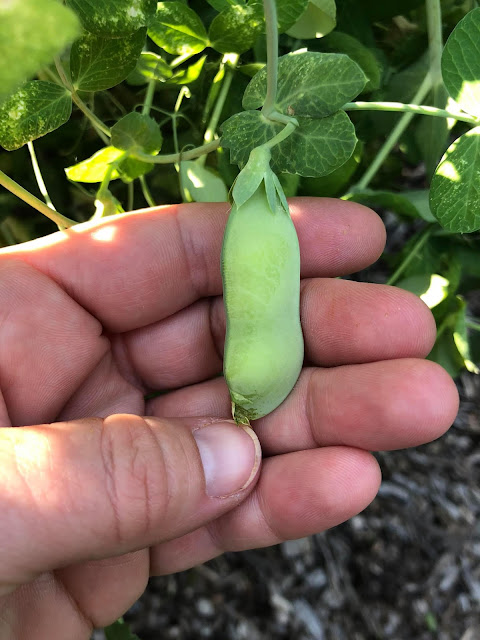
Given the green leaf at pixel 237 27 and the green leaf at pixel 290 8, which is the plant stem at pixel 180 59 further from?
the green leaf at pixel 290 8

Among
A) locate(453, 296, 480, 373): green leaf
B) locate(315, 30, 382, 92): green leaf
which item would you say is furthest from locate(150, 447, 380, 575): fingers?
locate(315, 30, 382, 92): green leaf

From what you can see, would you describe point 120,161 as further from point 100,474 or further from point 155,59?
point 100,474

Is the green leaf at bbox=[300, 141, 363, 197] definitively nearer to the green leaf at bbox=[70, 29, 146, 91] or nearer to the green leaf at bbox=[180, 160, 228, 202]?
the green leaf at bbox=[180, 160, 228, 202]

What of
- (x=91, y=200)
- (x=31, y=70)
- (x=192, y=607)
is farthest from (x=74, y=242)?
(x=192, y=607)

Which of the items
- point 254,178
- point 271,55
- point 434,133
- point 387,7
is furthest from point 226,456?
point 387,7

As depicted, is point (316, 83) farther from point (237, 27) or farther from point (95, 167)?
point (95, 167)

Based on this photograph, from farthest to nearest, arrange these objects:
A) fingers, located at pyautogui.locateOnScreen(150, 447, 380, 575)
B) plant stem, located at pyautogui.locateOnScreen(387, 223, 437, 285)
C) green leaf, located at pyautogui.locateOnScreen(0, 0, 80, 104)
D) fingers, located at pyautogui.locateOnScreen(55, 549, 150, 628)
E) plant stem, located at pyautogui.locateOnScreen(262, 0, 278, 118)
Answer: plant stem, located at pyautogui.locateOnScreen(387, 223, 437, 285) → fingers, located at pyautogui.locateOnScreen(55, 549, 150, 628) → fingers, located at pyautogui.locateOnScreen(150, 447, 380, 575) → plant stem, located at pyautogui.locateOnScreen(262, 0, 278, 118) → green leaf, located at pyautogui.locateOnScreen(0, 0, 80, 104)

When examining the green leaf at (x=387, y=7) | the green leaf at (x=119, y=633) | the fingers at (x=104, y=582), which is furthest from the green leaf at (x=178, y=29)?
the green leaf at (x=119, y=633)

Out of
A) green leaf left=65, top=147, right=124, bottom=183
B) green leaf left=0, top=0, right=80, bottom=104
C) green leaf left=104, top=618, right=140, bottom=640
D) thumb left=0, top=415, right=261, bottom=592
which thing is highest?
green leaf left=0, top=0, right=80, bottom=104
